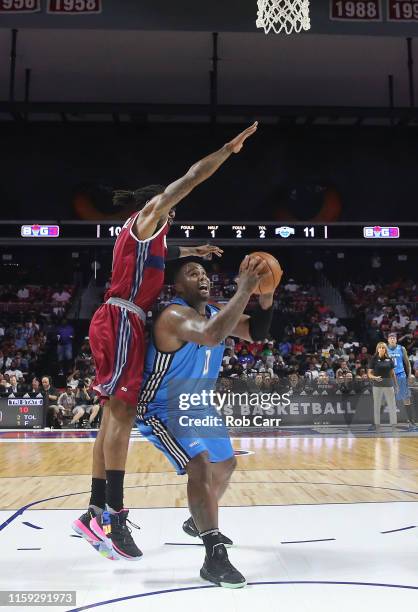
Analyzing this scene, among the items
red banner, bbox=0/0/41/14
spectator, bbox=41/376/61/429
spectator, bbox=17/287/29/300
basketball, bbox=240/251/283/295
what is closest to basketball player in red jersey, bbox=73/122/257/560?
basketball, bbox=240/251/283/295

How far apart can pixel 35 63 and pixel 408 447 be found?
10.9 m

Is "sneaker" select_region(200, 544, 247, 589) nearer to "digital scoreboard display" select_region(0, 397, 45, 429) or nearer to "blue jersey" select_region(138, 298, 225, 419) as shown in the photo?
"blue jersey" select_region(138, 298, 225, 419)

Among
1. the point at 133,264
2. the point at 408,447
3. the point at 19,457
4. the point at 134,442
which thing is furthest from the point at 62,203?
the point at 133,264

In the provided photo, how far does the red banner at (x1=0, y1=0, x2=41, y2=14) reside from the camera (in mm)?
9156

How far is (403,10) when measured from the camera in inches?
355

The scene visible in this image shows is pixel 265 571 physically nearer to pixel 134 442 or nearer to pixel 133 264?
pixel 133 264

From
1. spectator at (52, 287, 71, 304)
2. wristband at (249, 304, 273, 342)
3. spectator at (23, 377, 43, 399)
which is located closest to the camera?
wristband at (249, 304, 273, 342)

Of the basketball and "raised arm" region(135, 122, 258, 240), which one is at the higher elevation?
"raised arm" region(135, 122, 258, 240)

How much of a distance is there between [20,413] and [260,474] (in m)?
6.71

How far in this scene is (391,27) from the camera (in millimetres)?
9109

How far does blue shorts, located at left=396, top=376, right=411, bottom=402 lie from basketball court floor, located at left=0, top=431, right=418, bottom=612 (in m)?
3.43

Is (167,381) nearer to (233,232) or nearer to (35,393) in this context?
(35,393)

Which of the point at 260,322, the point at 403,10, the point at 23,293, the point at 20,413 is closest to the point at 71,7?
the point at 403,10

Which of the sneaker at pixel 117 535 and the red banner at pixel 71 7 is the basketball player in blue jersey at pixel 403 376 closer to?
the red banner at pixel 71 7
